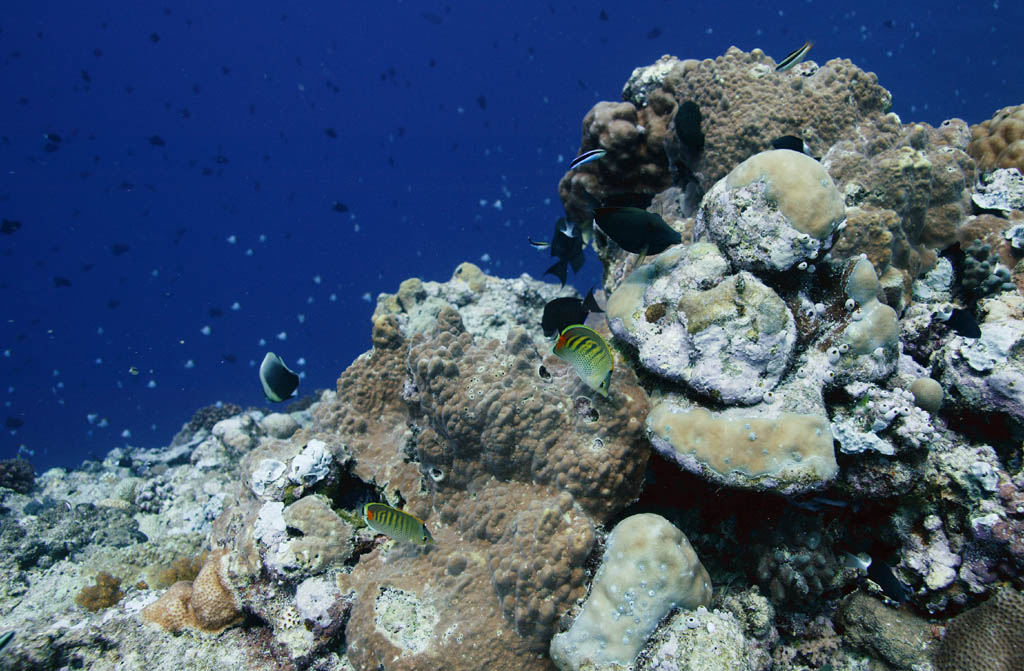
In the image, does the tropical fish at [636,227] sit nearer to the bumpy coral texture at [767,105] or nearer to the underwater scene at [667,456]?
the underwater scene at [667,456]

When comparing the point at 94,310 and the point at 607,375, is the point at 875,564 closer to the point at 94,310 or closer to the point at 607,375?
the point at 607,375

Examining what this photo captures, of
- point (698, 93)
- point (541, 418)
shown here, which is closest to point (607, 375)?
point (541, 418)

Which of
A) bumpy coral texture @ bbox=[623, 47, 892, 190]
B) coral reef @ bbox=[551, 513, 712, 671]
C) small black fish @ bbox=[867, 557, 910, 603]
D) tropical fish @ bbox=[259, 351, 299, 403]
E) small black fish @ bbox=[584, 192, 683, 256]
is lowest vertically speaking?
small black fish @ bbox=[867, 557, 910, 603]

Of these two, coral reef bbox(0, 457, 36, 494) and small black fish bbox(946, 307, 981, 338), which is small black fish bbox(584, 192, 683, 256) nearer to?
small black fish bbox(946, 307, 981, 338)

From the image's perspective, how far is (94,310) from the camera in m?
78.4

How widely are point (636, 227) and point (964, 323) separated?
8.93ft

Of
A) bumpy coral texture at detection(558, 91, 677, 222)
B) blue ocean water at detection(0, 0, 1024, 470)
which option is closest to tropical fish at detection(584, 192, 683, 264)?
bumpy coral texture at detection(558, 91, 677, 222)

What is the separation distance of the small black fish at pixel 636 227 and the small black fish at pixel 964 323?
242 centimetres

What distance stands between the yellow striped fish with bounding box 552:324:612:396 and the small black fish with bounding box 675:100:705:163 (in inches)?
122

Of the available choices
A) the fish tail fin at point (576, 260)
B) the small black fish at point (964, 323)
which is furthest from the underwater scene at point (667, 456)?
the fish tail fin at point (576, 260)

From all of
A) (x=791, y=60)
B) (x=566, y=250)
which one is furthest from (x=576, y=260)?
(x=791, y=60)

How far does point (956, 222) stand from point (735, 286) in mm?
3981

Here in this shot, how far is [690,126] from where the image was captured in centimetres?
487

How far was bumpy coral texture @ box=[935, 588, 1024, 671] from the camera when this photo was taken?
112 inches
